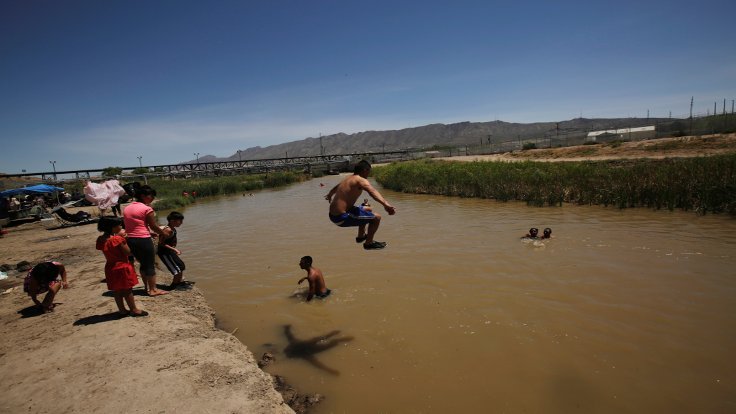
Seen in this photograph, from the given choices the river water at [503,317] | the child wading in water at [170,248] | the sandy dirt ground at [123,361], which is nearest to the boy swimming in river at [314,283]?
the river water at [503,317]

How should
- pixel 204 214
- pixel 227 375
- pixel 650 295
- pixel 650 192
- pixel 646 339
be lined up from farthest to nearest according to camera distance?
pixel 204 214 < pixel 650 192 < pixel 650 295 < pixel 646 339 < pixel 227 375

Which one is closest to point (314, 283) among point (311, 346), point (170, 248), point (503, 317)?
point (311, 346)

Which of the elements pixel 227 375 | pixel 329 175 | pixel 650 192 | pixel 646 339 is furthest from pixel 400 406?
pixel 329 175

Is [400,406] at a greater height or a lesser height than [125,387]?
lesser

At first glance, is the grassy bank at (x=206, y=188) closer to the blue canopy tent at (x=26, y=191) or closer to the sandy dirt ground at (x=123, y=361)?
the blue canopy tent at (x=26, y=191)

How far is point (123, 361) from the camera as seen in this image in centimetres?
468

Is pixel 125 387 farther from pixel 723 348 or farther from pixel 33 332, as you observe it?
pixel 723 348

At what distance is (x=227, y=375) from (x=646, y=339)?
20.5 ft

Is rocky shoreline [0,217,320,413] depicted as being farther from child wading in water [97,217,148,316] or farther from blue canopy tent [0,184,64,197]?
blue canopy tent [0,184,64,197]

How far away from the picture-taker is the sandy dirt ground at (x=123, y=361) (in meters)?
3.94

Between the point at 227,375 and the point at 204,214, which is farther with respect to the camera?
the point at 204,214

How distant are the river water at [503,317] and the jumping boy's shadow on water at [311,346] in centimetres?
3

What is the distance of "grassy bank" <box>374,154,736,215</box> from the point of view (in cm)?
1352

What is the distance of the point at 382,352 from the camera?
18.8 ft
